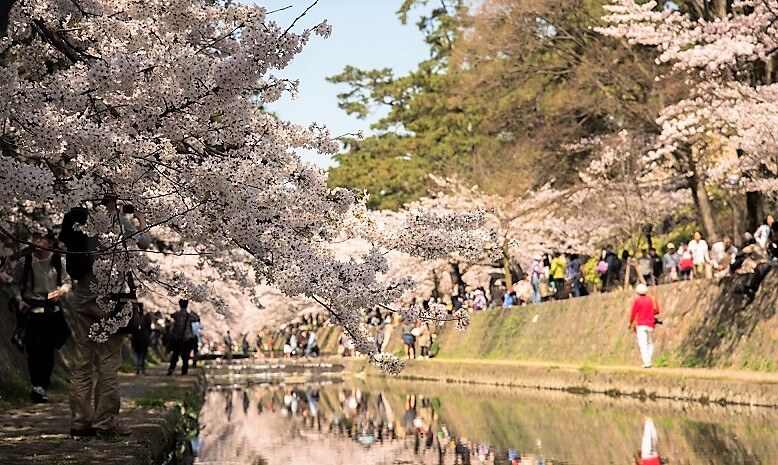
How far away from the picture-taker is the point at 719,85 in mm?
27344

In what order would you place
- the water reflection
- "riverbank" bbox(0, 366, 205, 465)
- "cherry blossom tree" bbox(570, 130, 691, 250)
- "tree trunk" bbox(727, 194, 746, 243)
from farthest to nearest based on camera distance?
1. "cherry blossom tree" bbox(570, 130, 691, 250)
2. "tree trunk" bbox(727, 194, 746, 243)
3. the water reflection
4. "riverbank" bbox(0, 366, 205, 465)

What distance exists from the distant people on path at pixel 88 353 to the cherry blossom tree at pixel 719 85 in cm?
1647

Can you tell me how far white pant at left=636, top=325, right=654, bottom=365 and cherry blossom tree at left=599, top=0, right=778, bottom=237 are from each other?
6.08 meters

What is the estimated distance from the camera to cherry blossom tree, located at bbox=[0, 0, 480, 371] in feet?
21.9

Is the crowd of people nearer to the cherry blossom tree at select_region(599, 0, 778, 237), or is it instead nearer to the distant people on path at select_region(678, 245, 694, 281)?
the distant people on path at select_region(678, 245, 694, 281)

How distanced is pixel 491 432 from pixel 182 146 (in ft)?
18.4

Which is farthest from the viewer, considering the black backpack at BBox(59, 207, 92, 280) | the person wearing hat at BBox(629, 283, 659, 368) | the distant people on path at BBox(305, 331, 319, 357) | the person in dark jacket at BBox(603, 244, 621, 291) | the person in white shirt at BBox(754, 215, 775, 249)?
the distant people on path at BBox(305, 331, 319, 357)

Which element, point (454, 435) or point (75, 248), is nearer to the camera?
point (75, 248)

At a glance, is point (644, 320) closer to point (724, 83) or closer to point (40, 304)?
point (724, 83)

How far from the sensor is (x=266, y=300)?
74.7 meters

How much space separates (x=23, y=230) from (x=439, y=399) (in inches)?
298

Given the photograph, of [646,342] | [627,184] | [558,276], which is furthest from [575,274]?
[646,342]

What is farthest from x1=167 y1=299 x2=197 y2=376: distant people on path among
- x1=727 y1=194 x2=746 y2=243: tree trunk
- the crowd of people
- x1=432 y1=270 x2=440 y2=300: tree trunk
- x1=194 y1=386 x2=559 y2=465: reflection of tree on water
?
x1=432 y1=270 x2=440 y2=300: tree trunk

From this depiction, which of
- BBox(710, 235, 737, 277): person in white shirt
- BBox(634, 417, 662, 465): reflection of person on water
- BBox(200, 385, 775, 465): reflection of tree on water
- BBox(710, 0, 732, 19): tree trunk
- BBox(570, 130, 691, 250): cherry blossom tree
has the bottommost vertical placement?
BBox(634, 417, 662, 465): reflection of person on water
